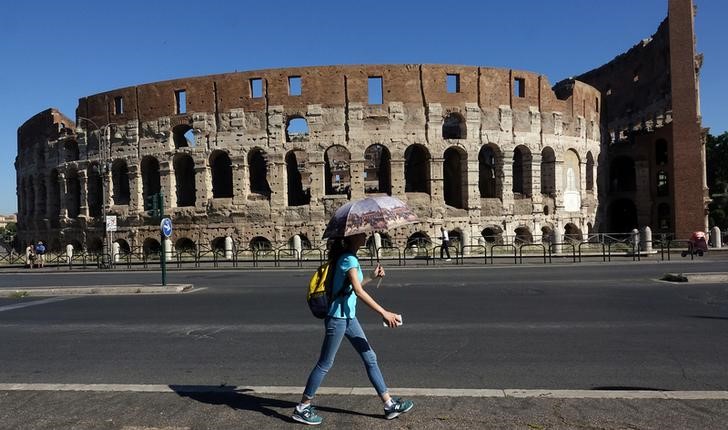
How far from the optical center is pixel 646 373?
533 centimetres

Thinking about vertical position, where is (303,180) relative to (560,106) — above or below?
below

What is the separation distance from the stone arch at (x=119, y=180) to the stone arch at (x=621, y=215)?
35.6m

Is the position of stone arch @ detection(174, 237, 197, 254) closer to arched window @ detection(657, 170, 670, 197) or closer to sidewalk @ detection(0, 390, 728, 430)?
sidewalk @ detection(0, 390, 728, 430)

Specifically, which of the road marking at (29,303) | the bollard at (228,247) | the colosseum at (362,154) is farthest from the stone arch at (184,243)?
the road marking at (29,303)

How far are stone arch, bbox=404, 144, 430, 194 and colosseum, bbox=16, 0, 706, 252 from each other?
0.55ft

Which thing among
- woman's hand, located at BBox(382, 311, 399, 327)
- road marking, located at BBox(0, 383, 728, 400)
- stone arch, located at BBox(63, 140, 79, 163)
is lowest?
road marking, located at BBox(0, 383, 728, 400)

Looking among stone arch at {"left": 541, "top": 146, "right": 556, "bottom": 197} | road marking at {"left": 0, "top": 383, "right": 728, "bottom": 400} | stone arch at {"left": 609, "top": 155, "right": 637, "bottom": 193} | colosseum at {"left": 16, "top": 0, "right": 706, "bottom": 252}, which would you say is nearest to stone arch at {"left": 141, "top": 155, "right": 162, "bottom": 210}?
colosseum at {"left": 16, "top": 0, "right": 706, "bottom": 252}

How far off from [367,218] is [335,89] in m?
26.0

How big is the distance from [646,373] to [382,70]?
2592 centimetres

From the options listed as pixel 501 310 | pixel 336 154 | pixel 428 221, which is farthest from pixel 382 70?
pixel 501 310

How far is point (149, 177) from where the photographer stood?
3288 cm

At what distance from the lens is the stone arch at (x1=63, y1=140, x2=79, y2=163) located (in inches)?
1385

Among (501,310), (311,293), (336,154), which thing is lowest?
(501,310)

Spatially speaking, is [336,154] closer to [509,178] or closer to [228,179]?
[228,179]
